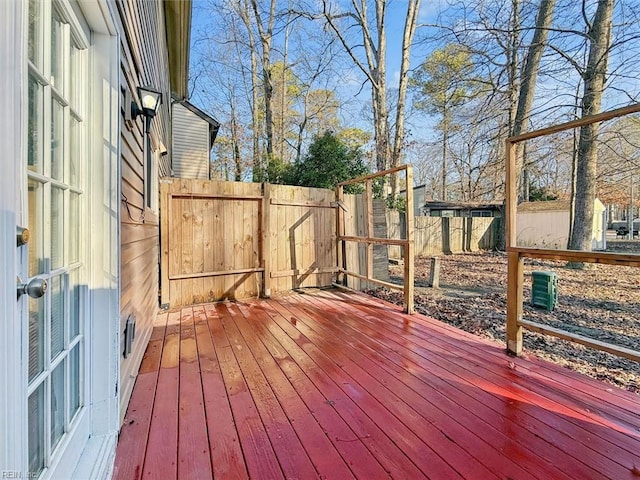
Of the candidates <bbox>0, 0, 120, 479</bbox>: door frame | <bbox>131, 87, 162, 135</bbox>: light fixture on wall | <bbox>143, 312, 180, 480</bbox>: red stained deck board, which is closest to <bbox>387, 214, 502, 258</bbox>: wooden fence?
<bbox>143, 312, 180, 480</bbox>: red stained deck board

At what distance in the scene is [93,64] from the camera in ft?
5.04

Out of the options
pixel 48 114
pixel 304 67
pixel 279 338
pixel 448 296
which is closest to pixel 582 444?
pixel 279 338

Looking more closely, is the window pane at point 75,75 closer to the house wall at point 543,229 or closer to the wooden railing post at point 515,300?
the wooden railing post at point 515,300

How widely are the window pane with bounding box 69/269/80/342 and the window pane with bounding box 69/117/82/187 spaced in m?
0.40

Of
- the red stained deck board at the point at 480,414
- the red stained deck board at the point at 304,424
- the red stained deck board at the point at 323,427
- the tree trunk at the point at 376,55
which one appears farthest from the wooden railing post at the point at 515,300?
the tree trunk at the point at 376,55

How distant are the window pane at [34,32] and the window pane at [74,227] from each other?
1.78ft

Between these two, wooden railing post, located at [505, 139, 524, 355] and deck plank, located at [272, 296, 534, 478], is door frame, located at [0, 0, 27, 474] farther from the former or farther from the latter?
wooden railing post, located at [505, 139, 524, 355]

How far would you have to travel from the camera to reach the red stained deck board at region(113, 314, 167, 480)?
1.45 metres

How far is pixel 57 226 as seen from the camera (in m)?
1.24

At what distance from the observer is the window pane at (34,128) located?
968mm

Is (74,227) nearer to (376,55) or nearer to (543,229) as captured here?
(376,55)

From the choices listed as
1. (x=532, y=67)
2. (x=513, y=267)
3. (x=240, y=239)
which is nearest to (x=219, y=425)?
(x=513, y=267)

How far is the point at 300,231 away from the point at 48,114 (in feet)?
13.2

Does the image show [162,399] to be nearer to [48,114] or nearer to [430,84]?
[48,114]
